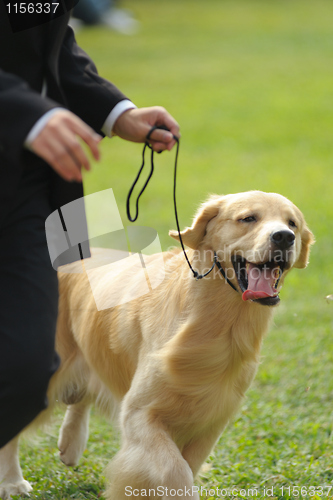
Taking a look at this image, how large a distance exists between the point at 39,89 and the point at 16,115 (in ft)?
2.37

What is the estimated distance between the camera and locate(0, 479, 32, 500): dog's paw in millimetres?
3945

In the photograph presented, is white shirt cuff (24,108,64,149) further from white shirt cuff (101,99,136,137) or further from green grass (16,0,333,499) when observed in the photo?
green grass (16,0,333,499)

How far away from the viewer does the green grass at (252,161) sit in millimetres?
4344

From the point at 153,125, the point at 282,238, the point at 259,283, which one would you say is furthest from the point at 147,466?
the point at 153,125

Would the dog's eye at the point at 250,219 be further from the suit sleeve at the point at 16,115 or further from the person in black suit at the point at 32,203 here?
the suit sleeve at the point at 16,115

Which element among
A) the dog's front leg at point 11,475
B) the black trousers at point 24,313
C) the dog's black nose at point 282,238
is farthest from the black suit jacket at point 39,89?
the dog's front leg at point 11,475

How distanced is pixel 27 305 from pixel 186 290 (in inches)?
49.6

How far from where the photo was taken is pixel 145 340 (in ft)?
12.2

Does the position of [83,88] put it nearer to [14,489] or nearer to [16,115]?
[16,115]

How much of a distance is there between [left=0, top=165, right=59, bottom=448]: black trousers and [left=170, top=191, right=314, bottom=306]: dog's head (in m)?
1.08

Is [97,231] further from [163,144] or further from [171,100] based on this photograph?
[171,100]

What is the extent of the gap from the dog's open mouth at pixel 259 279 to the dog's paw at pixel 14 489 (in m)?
1.88

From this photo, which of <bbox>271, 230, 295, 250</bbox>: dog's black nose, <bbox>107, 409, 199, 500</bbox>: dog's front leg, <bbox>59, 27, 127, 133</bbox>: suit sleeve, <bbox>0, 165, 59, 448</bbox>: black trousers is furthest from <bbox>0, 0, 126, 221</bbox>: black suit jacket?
<bbox>107, 409, 199, 500</bbox>: dog's front leg

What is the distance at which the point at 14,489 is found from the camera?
13.0 ft
